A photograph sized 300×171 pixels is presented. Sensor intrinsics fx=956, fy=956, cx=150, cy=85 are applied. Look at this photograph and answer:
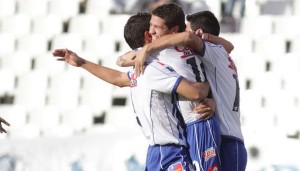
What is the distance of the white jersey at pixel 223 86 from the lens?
18.1 feet

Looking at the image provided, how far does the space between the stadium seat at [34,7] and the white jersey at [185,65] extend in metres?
6.59

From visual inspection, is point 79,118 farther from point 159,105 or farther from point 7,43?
point 159,105

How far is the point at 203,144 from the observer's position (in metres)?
5.39

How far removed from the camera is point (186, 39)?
17.1ft

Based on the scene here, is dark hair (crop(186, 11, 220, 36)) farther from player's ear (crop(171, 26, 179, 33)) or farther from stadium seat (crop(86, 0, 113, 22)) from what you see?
stadium seat (crop(86, 0, 113, 22))

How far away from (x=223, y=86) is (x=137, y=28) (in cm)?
61

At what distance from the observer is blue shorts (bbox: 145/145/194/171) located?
213 inches

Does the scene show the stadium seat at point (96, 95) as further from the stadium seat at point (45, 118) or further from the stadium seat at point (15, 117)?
the stadium seat at point (15, 117)

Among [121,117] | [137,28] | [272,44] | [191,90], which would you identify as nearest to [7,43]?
[121,117]

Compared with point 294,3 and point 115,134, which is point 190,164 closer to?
point 115,134

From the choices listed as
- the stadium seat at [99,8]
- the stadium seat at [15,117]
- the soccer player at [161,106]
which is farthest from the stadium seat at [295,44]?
the soccer player at [161,106]

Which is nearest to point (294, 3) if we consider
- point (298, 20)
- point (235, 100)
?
point (298, 20)

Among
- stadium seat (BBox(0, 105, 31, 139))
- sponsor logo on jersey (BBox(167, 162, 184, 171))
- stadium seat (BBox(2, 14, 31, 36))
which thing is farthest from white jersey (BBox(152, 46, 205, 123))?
stadium seat (BBox(2, 14, 31, 36))

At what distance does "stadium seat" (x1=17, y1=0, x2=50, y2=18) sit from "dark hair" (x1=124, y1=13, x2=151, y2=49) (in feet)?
20.7
